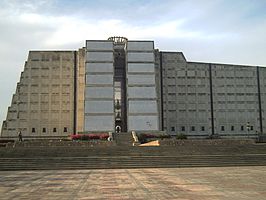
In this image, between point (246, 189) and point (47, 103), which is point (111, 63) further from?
point (246, 189)

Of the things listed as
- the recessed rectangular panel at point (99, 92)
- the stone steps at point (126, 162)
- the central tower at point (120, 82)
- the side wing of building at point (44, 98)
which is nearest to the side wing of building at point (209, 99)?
the central tower at point (120, 82)

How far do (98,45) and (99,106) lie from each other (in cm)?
829

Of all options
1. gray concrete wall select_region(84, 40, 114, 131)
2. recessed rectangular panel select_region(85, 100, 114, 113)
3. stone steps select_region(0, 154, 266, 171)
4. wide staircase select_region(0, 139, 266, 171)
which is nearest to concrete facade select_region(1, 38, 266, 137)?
recessed rectangular panel select_region(85, 100, 114, 113)

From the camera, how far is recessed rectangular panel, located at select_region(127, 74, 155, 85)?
46312 millimetres

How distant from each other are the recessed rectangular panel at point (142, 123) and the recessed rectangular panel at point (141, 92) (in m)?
2.70

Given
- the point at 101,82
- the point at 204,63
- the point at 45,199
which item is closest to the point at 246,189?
the point at 45,199

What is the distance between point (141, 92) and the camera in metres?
45.9

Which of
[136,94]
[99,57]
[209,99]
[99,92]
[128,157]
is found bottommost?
[128,157]

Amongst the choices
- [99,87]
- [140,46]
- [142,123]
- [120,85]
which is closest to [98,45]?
[140,46]

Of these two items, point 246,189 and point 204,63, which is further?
point 204,63

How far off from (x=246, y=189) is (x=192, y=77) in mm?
39031

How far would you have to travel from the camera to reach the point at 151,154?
2388cm

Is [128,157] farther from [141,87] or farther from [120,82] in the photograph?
[120,82]

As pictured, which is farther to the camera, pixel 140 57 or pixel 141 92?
pixel 140 57
